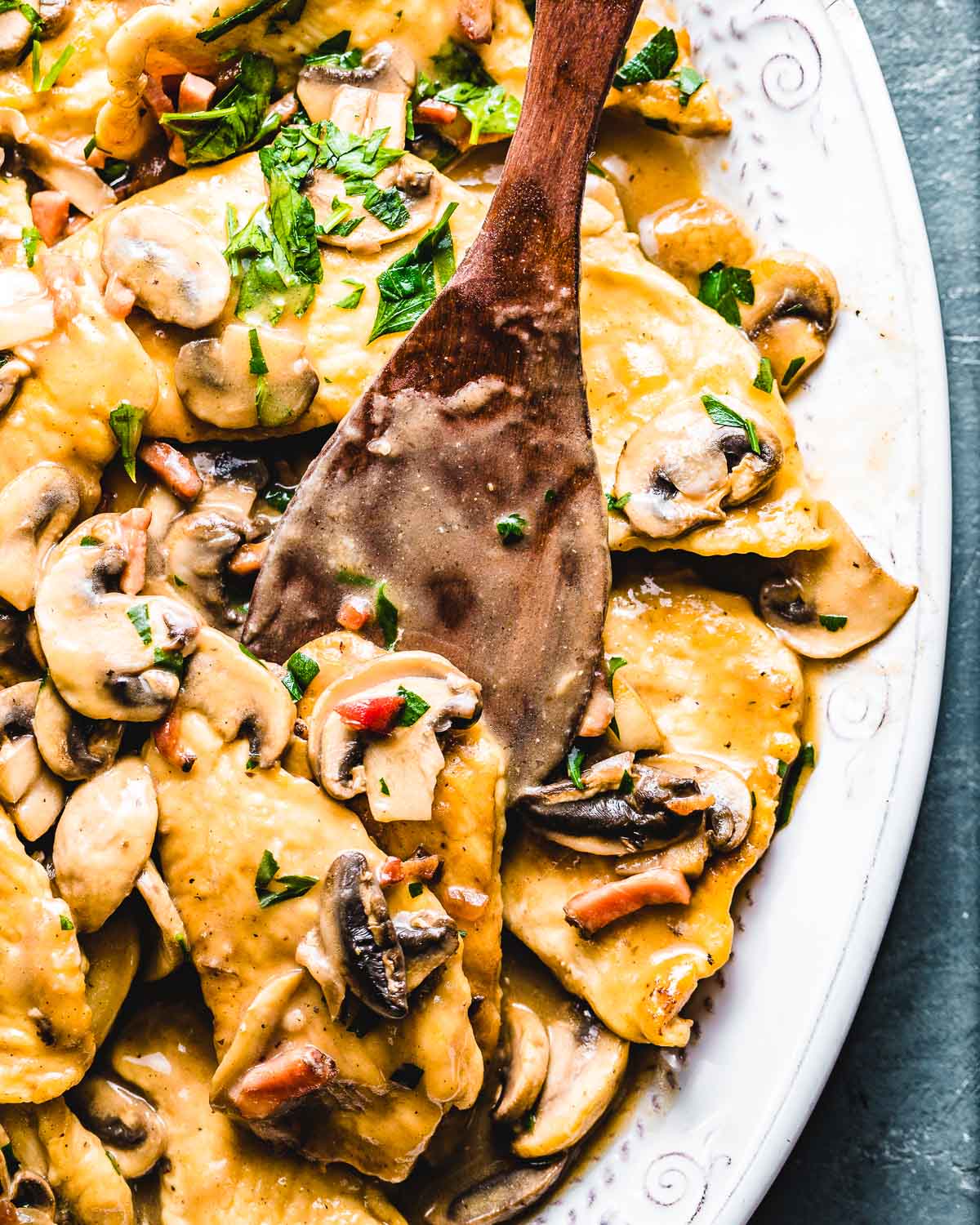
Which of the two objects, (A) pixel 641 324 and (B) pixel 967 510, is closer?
(A) pixel 641 324

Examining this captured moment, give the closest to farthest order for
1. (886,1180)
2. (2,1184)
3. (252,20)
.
→ (2,1184)
(252,20)
(886,1180)

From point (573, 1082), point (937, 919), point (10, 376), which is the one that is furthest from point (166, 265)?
point (937, 919)

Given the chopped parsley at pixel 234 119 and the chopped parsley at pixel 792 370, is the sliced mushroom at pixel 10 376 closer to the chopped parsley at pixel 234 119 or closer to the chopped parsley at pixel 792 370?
the chopped parsley at pixel 234 119

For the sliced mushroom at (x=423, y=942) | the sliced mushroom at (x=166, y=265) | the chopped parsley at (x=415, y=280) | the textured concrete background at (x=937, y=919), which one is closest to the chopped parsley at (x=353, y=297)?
the chopped parsley at (x=415, y=280)

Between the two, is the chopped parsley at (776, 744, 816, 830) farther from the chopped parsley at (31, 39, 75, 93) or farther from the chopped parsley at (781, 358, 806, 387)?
the chopped parsley at (31, 39, 75, 93)

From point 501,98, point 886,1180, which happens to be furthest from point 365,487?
point 886,1180

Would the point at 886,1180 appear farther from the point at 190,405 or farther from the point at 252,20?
the point at 252,20
